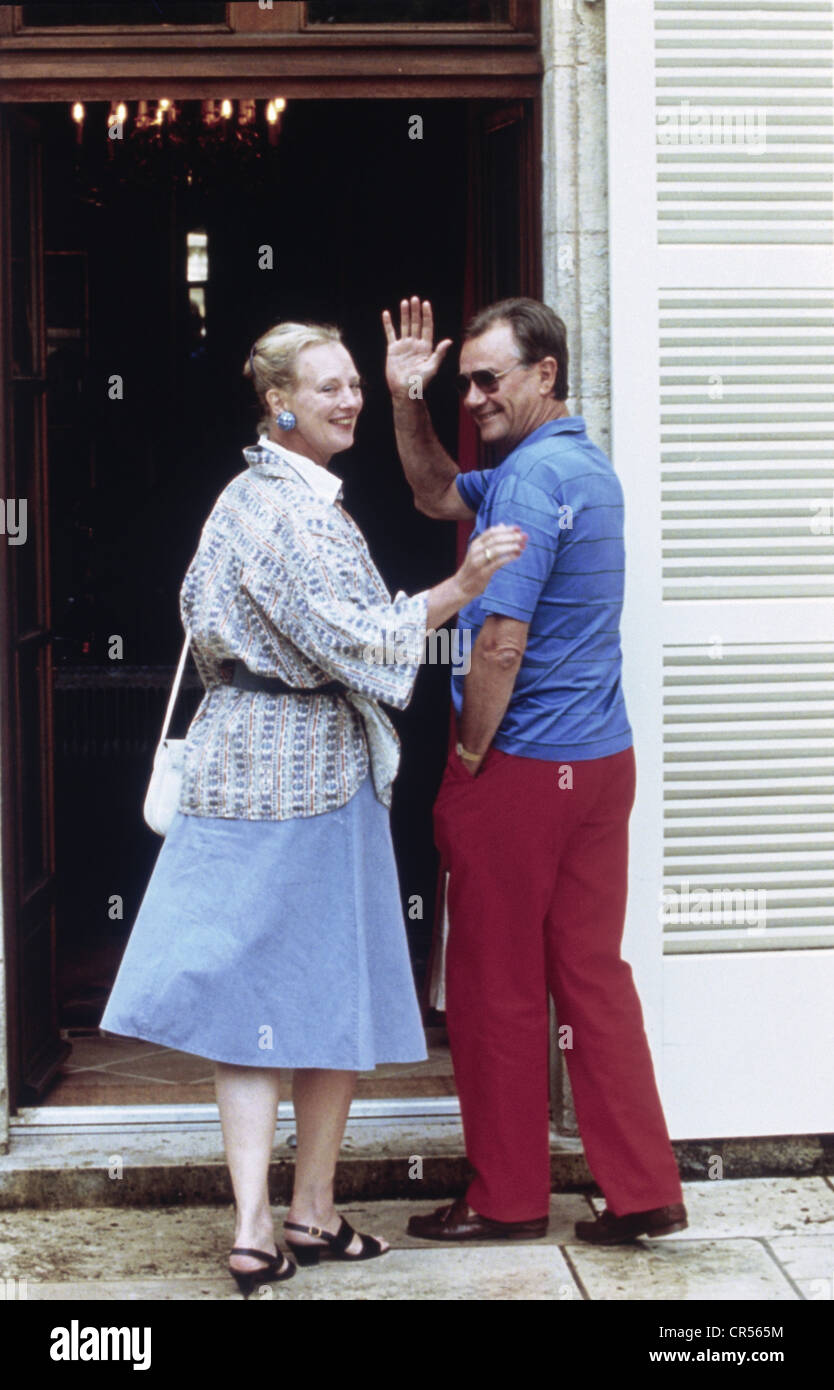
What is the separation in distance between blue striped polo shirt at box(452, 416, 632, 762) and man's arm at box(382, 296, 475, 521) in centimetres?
32

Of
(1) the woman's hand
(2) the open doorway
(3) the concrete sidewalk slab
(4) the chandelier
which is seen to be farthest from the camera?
(4) the chandelier

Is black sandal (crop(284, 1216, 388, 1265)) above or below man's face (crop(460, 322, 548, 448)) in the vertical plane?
below

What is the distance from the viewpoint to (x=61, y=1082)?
15.2 ft

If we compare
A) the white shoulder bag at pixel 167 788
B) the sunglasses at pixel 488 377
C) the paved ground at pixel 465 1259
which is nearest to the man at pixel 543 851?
the sunglasses at pixel 488 377

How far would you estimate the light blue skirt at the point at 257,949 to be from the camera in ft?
11.0

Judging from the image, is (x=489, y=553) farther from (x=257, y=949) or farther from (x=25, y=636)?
(x=25, y=636)

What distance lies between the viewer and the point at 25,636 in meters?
4.36

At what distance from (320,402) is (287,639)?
0.49 m

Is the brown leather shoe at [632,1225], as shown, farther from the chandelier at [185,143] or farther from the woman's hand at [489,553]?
the chandelier at [185,143]

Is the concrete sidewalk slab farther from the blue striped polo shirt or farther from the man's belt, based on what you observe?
the man's belt

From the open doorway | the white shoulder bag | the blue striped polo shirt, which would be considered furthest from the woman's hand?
the open doorway

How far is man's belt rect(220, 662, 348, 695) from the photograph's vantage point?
3.39 m

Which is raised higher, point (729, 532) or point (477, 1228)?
point (729, 532)

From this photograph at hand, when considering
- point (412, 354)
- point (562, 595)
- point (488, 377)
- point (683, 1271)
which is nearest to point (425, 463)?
point (412, 354)
